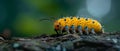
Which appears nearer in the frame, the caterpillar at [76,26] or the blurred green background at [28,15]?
the caterpillar at [76,26]

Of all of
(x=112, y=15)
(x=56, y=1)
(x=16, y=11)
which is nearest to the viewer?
(x=56, y=1)

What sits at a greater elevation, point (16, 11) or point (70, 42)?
point (16, 11)

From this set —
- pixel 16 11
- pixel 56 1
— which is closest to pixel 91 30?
pixel 56 1

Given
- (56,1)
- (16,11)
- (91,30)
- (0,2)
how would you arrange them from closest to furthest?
(91,30), (56,1), (16,11), (0,2)

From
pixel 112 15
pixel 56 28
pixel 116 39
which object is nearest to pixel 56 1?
pixel 56 28

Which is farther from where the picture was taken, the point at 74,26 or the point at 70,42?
the point at 74,26

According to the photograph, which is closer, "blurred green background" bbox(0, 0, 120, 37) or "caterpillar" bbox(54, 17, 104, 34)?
"caterpillar" bbox(54, 17, 104, 34)

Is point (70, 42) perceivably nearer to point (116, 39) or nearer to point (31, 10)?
point (116, 39)

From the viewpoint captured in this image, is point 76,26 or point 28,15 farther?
point 28,15
